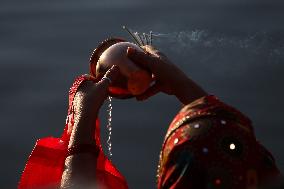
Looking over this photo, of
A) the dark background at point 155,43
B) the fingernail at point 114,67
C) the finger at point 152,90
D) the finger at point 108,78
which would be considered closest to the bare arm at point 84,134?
the finger at point 108,78

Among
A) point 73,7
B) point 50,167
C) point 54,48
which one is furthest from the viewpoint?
point 73,7

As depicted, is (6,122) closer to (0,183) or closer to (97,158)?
(0,183)

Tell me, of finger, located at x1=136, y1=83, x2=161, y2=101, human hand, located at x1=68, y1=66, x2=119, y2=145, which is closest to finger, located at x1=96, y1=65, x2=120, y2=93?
human hand, located at x1=68, y1=66, x2=119, y2=145

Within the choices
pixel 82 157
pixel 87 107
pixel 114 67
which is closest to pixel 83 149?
pixel 82 157

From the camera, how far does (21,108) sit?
4.82m

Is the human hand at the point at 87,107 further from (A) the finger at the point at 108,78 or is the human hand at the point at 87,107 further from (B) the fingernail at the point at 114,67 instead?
(B) the fingernail at the point at 114,67

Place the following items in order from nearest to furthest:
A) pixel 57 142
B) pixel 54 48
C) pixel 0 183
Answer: pixel 57 142, pixel 0 183, pixel 54 48

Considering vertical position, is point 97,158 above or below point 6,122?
above

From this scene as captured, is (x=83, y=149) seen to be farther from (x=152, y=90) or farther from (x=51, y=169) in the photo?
(x=152, y=90)

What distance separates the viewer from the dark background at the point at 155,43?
4449 millimetres

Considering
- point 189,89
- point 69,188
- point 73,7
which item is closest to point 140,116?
point 73,7

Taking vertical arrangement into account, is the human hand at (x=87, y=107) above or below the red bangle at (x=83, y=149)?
above

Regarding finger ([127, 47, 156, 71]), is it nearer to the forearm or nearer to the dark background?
the forearm

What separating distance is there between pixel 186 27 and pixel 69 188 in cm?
408
